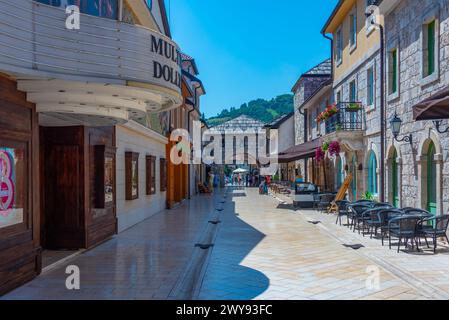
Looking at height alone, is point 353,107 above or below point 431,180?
above

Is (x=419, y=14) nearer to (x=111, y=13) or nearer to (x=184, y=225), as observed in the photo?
(x=111, y=13)

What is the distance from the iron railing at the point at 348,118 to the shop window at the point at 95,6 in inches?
405

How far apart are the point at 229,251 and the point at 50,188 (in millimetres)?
3913

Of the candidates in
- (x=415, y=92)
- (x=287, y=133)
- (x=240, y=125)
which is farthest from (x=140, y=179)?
(x=240, y=125)

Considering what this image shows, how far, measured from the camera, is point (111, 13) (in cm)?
828

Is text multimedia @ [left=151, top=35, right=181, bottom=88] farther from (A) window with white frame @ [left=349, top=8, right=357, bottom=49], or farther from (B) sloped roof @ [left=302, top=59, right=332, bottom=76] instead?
(B) sloped roof @ [left=302, top=59, right=332, bottom=76]

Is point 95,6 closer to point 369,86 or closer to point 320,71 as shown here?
point 369,86

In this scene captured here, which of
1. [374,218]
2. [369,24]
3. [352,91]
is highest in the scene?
[369,24]

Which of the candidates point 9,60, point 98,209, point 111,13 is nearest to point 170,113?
point 98,209

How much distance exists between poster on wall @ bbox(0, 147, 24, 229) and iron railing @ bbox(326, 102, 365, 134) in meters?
12.2

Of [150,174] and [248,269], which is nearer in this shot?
[248,269]

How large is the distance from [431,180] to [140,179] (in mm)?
8800

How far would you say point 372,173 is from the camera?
612 inches

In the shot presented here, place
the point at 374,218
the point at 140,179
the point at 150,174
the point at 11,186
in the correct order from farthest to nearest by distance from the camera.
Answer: the point at 150,174 → the point at 140,179 → the point at 374,218 → the point at 11,186
